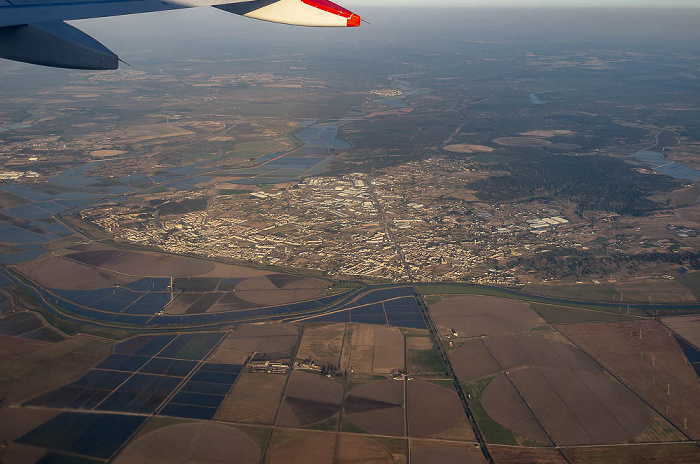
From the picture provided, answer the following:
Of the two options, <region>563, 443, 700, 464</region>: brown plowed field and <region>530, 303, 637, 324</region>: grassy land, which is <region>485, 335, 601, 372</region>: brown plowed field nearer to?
<region>530, 303, 637, 324</region>: grassy land

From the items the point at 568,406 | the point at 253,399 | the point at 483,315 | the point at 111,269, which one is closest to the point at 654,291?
the point at 483,315

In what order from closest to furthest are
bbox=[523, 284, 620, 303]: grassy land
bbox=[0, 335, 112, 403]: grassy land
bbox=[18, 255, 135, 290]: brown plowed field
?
bbox=[0, 335, 112, 403]: grassy land
bbox=[523, 284, 620, 303]: grassy land
bbox=[18, 255, 135, 290]: brown plowed field

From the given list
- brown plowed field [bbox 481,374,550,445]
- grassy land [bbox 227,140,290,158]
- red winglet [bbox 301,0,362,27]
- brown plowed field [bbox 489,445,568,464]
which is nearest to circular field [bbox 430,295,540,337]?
brown plowed field [bbox 481,374,550,445]

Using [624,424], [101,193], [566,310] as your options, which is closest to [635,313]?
[566,310]

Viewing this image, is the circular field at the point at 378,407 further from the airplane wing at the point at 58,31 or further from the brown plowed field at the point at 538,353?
the airplane wing at the point at 58,31

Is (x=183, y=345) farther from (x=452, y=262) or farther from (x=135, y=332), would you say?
(x=452, y=262)

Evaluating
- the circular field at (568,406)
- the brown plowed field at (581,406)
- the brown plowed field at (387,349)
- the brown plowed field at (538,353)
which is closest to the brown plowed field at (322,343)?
the brown plowed field at (387,349)

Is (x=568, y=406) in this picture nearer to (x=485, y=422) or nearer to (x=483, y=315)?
(x=485, y=422)
